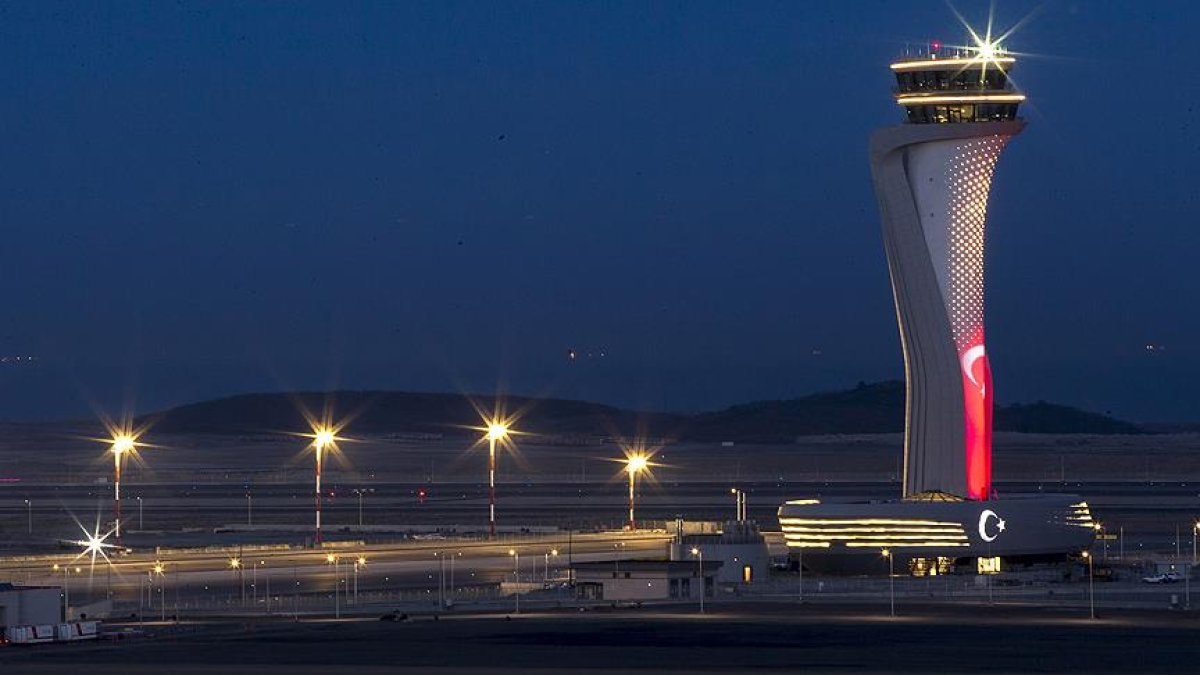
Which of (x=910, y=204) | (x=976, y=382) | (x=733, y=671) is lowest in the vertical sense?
(x=733, y=671)

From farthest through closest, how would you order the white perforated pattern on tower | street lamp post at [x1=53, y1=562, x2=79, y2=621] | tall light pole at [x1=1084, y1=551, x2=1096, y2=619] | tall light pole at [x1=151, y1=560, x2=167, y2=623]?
1. the white perforated pattern on tower
2. tall light pole at [x1=151, y1=560, x2=167, y2=623]
3. tall light pole at [x1=1084, y1=551, x2=1096, y2=619]
4. street lamp post at [x1=53, y1=562, x2=79, y2=621]

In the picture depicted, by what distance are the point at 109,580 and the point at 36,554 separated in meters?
17.3

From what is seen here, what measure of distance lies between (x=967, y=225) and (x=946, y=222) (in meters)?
→ 0.78

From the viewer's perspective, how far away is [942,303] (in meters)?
88.6

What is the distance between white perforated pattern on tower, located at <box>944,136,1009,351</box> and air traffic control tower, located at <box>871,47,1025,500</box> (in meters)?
0.03

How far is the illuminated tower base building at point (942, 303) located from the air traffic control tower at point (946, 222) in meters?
0.03

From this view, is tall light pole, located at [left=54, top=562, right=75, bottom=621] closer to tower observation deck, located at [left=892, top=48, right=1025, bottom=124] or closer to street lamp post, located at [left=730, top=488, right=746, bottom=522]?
street lamp post, located at [left=730, top=488, right=746, bottom=522]

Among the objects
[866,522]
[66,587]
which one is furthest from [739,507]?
[66,587]

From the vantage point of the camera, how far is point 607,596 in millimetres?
78188

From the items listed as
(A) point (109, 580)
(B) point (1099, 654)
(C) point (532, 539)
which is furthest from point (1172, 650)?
(C) point (532, 539)

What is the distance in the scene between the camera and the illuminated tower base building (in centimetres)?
8744

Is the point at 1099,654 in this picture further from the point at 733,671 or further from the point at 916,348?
the point at 916,348

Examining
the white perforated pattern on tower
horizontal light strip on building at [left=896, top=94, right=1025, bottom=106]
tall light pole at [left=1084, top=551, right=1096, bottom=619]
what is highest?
horizontal light strip on building at [left=896, top=94, right=1025, bottom=106]

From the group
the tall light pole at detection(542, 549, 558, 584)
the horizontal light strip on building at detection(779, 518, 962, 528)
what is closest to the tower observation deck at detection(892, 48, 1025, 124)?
the horizontal light strip on building at detection(779, 518, 962, 528)
